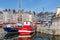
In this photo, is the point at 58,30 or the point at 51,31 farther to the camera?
the point at 51,31

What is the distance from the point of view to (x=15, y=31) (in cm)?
5703

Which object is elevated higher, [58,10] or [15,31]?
[58,10]

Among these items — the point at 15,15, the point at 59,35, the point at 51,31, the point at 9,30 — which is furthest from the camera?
the point at 15,15

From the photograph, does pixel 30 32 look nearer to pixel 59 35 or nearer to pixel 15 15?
pixel 59 35

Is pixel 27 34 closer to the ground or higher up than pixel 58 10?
closer to the ground

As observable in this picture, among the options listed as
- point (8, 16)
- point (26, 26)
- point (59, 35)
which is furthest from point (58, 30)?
point (8, 16)

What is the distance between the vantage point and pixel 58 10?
5938 cm

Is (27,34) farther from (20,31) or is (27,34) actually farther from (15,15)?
(15,15)

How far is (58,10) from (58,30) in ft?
49.5

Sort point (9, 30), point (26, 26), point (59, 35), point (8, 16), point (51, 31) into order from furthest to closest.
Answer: point (8, 16) < point (9, 30) < point (26, 26) < point (51, 31) < point (59, 35)

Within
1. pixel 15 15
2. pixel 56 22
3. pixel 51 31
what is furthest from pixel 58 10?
pixel 15 15

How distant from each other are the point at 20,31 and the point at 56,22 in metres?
11.0

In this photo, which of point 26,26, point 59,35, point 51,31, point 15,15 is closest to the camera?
point 59,35

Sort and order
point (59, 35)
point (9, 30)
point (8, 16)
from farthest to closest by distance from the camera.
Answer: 1. point (8, 16)
2. point (9, 30)
3. point (59, 35)
